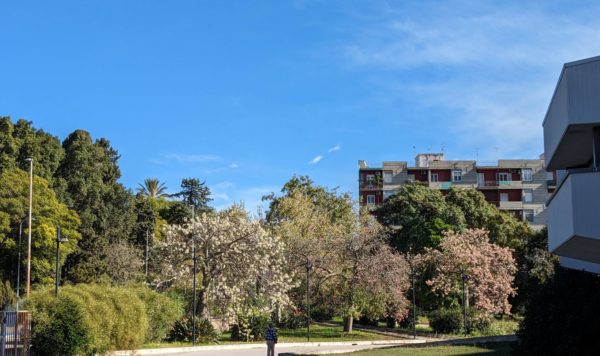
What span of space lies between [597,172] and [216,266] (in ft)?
78.6

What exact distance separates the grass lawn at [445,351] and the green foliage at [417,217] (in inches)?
1075

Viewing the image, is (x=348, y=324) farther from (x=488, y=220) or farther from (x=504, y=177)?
(x=504, y=177)

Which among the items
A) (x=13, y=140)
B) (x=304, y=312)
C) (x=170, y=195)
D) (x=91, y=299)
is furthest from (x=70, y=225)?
(x=170, y=195)

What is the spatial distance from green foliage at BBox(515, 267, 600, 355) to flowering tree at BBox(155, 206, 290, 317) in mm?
20419

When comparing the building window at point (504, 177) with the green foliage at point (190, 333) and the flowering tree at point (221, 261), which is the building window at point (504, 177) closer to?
the flowering tree at point (221, 261)

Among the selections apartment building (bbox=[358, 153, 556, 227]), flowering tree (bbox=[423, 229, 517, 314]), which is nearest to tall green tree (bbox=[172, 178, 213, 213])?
apartment building (bbox=[358, 153, 556, 227])

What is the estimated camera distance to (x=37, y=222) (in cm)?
5088

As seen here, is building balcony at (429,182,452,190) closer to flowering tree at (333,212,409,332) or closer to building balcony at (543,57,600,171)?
flowering tree at (333,212,409,332)

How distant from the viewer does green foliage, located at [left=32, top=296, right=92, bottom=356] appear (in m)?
22.1

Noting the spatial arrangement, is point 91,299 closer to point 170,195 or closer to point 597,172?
point 597,172

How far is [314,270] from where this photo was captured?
39.5m

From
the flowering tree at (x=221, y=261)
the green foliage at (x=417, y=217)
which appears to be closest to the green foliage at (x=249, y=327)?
the flowering tree at (x=221, y=261)

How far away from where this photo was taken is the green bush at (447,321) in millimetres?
37250

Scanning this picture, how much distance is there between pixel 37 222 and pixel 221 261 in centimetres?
2137
